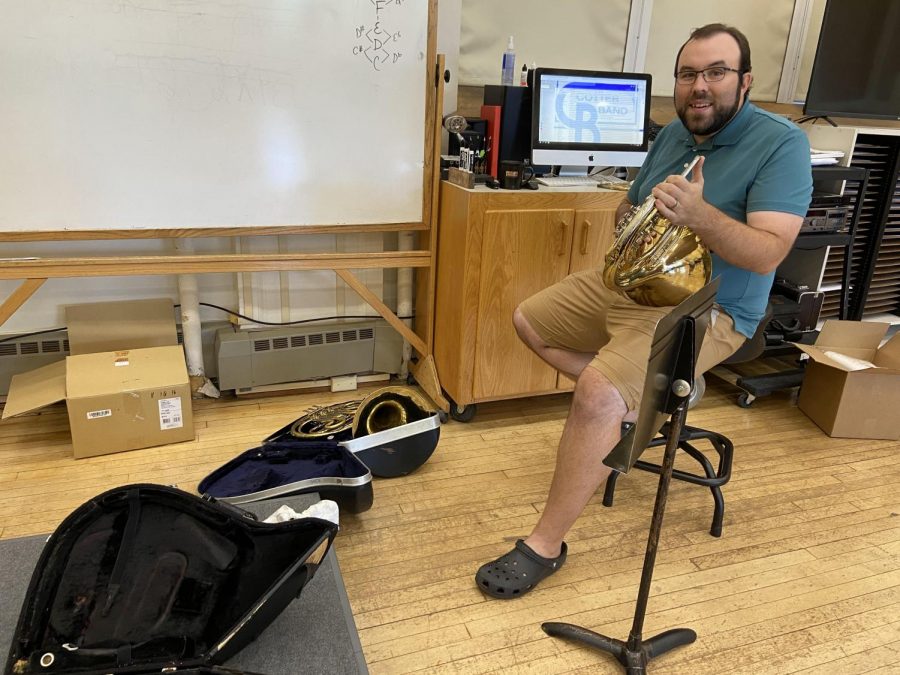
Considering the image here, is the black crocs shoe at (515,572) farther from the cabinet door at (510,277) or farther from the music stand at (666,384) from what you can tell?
the cabinet door at (510,277)

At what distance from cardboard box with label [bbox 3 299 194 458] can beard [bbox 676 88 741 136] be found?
177cm

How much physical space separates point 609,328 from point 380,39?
50.2 inches

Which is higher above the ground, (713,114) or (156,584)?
(713,114)

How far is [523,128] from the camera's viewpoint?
2471 mm

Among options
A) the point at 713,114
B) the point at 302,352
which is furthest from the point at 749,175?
the point at 302,352

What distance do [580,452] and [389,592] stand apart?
1.99 feet

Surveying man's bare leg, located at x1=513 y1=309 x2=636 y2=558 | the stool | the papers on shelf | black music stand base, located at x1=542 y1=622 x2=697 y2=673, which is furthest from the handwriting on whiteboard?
black music stand base, located at x1=542 y1=622 x2=697 y2=673

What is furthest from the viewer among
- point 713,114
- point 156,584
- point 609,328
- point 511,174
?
point 511,174

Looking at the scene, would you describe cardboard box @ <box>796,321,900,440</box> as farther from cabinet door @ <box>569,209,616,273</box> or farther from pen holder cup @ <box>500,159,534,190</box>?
pen holder cup @ <box>500,159,534,190</box>

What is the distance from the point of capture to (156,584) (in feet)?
3.63

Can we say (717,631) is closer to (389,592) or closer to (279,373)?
(389,592)

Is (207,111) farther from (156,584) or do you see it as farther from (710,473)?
(710,473)

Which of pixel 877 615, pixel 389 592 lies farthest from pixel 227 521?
pixel 877 615

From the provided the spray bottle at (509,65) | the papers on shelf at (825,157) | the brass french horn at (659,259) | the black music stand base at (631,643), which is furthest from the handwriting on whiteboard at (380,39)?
the black music stand base at (631,643)
